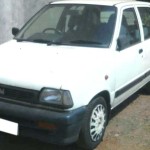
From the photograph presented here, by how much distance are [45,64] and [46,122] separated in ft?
2.41

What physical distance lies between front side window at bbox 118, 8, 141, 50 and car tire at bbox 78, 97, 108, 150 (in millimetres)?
919

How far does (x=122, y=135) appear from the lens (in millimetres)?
4996

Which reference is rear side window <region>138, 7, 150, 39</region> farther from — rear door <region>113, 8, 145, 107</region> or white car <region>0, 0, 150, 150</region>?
rear door <region>113, 8, 145, 107</region>

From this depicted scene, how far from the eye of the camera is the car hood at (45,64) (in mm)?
4027

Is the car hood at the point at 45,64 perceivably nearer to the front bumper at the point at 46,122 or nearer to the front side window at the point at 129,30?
the front bumper at the point at 46,122

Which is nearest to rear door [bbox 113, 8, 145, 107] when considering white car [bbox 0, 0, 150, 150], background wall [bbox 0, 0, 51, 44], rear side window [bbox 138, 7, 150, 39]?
white car [bbox 0, 0, 150, 150]

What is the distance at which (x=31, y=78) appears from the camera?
13.3 feet

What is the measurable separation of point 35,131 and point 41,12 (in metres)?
2.34

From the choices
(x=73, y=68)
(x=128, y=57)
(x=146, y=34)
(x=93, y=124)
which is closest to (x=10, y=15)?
(x=146, y=34)

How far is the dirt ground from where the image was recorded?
15.3ft

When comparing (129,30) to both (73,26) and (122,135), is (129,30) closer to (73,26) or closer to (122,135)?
(73,26)

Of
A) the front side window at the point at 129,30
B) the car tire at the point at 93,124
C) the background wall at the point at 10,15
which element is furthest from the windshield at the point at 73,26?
the background wall at the point at 10,15

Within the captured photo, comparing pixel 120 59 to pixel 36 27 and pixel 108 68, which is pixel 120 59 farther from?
pixel 36 27

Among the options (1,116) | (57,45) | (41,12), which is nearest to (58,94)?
(1,116)
